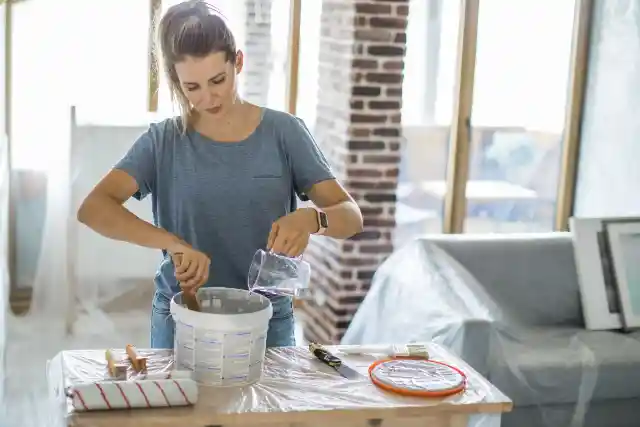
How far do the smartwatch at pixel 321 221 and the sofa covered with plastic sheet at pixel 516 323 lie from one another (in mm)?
1234

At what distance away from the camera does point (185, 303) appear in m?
1.85

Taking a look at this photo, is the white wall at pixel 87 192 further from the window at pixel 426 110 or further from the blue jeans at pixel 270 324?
the blue jeans at pixel 270 324

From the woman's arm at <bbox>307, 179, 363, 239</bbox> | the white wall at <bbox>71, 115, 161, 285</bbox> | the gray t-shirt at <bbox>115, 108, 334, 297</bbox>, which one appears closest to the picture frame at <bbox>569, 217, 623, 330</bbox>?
the woman's arm at <bbox>307, 179, 363, 239</bbox>

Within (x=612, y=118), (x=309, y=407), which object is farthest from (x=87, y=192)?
(x=309, y=407)

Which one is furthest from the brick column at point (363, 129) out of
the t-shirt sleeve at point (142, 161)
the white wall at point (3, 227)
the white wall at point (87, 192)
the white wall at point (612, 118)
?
the t-shirt sleeve at point (142, 161)

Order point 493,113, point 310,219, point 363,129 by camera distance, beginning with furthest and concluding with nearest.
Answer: point 493,113 < point 363,129 < point 310,219

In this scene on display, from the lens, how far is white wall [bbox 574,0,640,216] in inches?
177

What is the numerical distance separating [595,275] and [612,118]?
1415 mm

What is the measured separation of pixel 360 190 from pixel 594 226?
3.60 feet

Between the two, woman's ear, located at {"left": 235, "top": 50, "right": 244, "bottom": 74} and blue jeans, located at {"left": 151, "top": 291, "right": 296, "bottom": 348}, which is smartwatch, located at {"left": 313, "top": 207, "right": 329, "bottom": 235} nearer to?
blue jeans, located at {"left": 151, "top": 291, "right": 296, "bottom": 348}

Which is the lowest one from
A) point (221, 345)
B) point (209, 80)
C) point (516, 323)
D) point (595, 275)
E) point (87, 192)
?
point (516, 323)

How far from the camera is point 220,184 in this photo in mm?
2025

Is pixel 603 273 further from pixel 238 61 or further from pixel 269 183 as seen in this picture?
pixel 238 61

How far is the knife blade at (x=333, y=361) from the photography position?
6.16 feet
